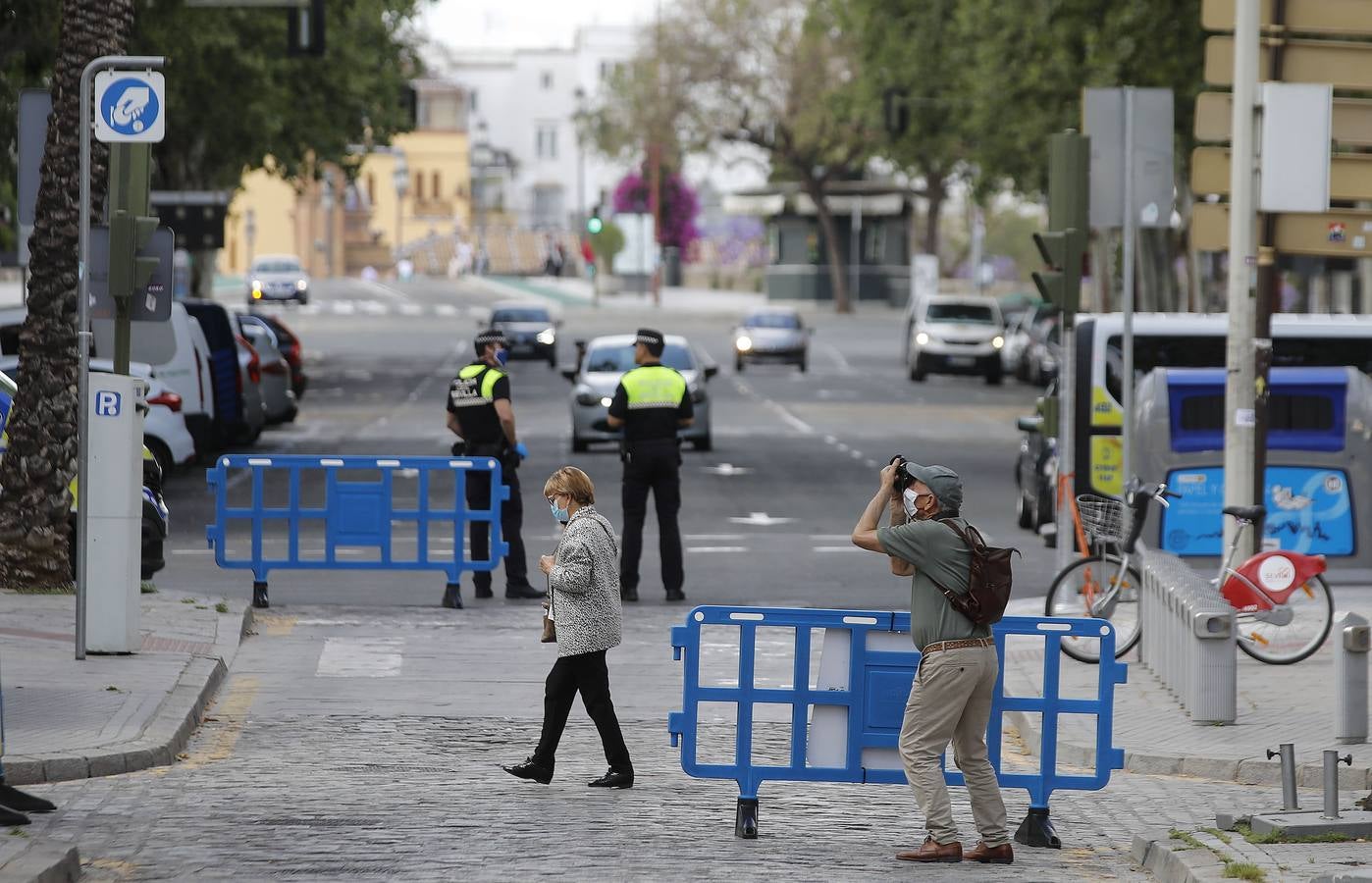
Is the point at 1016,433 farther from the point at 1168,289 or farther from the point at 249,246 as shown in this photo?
the point at 249,246

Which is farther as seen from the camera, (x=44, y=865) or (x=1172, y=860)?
(x=1172, y=860)

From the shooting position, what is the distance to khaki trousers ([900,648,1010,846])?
8484 mm

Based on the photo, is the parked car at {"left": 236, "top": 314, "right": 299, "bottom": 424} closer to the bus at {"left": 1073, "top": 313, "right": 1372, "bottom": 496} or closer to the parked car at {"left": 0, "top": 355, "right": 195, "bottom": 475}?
the parked car at {"left": 0, "top": 355, "right": 195, "bottom": 475}

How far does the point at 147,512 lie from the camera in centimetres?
1566

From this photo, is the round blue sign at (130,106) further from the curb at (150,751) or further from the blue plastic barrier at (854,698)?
the blue plastic barrier at (854,698)

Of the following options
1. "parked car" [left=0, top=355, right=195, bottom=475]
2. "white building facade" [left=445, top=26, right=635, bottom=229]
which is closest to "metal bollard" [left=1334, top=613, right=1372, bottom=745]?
"parked car" [left=0, top=355, right=195, bottom=475]

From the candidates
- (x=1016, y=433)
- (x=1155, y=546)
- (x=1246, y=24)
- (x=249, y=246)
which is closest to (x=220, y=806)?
(x=1246, y=24)

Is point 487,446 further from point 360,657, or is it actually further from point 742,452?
point 742,452

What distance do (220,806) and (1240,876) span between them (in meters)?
3.93

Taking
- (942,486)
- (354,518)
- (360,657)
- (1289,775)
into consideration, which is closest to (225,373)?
(354,518)

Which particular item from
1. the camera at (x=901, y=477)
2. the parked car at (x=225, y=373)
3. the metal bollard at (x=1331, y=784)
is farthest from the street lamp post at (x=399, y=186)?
the metal bollard at (x=1331, y=784)

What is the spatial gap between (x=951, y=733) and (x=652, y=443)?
7.67 meters

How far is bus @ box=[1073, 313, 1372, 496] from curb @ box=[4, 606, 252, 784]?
9197mm

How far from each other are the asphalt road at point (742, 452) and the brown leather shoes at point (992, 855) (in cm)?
735
